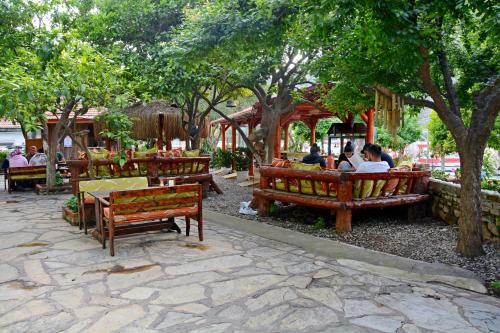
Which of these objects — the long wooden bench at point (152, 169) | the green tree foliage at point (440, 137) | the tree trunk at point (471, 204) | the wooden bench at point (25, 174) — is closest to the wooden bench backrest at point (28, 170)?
the wooden bench at point (25, 174)

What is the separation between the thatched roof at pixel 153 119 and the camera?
40.3 feet

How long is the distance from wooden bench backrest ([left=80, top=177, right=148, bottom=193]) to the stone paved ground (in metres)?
1.11

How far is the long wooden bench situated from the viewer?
9672 millimetres

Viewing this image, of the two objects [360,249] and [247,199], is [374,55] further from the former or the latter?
[247,199]

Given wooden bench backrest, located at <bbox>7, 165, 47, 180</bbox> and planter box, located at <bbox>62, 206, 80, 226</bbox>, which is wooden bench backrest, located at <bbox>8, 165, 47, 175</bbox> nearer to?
wooden bench backrest, located at <bbox>7, 165, 47, 180</bbox>

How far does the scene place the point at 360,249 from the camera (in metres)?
5.48

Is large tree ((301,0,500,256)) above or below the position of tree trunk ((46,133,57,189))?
above

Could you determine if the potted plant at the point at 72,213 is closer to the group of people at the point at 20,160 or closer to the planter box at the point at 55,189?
the planter box at the point at 55,189

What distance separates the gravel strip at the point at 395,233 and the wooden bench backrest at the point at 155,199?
7.04ft

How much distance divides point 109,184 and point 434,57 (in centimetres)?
521

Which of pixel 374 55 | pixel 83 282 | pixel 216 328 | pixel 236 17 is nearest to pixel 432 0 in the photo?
pixel 374 55

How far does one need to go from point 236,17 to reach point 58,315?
4511 mm

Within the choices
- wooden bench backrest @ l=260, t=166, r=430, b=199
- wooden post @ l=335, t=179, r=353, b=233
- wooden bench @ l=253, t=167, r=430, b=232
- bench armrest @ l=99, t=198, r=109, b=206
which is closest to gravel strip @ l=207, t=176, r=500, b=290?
wooden post @ l=335, t=179, r=353, b=233

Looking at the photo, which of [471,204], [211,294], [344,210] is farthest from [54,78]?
[471,204]
